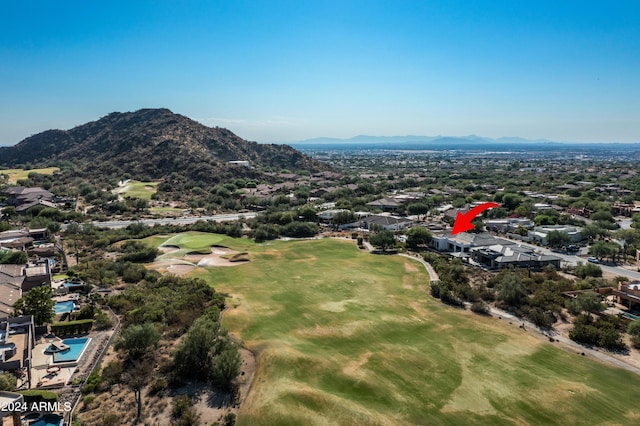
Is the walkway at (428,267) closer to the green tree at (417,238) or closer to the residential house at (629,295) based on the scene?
the green tree at (417,238)

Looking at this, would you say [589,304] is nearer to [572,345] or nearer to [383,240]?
[572,345]

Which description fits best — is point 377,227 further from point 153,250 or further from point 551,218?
point 153,250

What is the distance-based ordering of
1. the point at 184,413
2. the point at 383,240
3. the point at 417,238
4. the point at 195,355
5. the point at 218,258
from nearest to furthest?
1. the point at 184,413
2. the point at 195,355
3. the point at 218,258
4. the point at 383,240
5. the point at 417,238

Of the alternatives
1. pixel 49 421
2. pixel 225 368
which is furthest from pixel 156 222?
pixel 49 421

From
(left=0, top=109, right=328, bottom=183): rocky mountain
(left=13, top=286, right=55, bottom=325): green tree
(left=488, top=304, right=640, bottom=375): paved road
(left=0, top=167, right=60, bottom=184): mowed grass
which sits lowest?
(left=488, top=304, right=640, bottom=375): paved road

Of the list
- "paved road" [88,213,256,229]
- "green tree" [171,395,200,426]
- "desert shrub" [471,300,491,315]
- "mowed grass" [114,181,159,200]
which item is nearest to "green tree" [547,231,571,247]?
"desert shrub" [471,300,491,315]

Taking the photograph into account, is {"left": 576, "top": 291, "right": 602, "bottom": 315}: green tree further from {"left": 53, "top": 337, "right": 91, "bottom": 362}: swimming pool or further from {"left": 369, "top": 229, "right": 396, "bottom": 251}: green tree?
{"left": 53, "top": 337, "right": 91, "bottom": 362}: swimming pool
